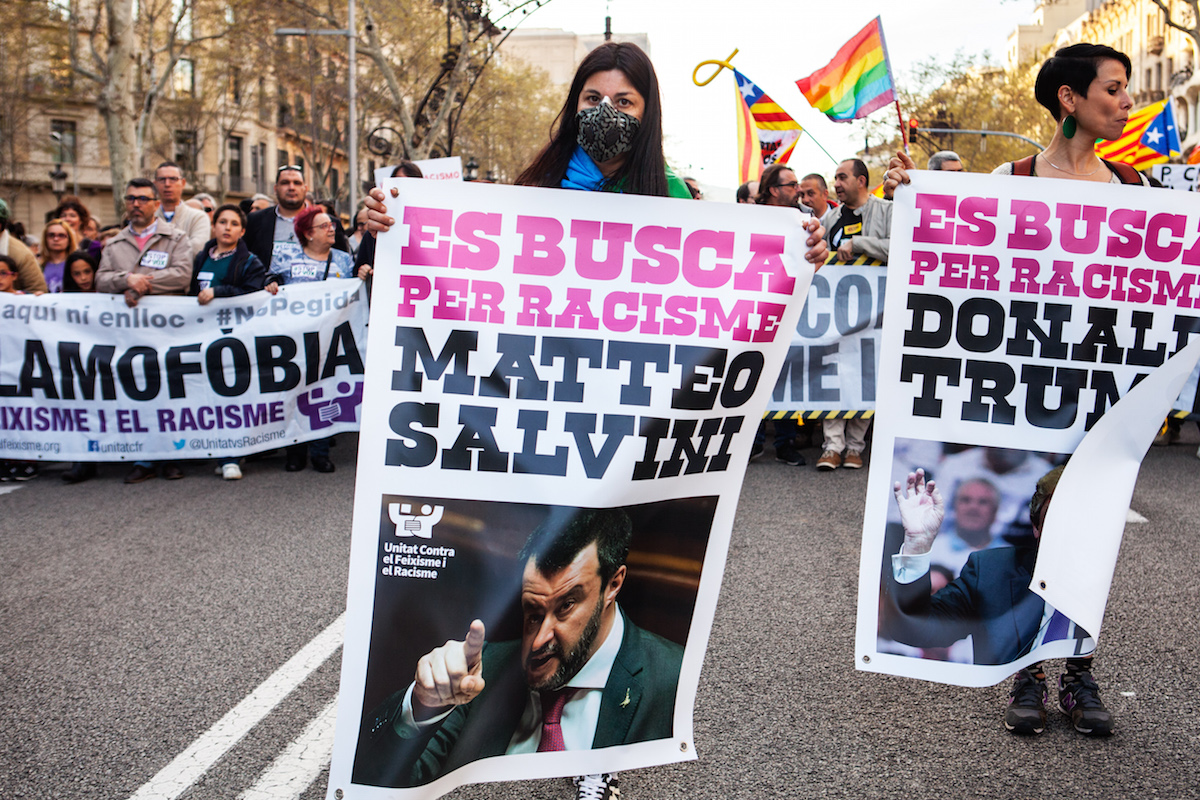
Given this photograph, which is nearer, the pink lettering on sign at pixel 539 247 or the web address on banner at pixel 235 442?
the pink lettering on sign at pixel 539 247

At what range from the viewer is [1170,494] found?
7.01 meters

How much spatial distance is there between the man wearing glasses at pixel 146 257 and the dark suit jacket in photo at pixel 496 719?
5.98m

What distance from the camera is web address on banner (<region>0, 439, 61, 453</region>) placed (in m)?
7.75

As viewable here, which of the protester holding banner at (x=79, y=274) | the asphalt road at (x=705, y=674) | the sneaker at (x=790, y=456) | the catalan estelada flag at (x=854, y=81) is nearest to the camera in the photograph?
the asphalt road at (x=705, y=674)

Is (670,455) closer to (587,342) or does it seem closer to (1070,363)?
(587,342)

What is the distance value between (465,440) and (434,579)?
34 centimetres

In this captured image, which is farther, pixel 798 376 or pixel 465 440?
pixel 798 376

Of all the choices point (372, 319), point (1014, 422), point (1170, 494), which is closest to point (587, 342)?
point (372, 319)

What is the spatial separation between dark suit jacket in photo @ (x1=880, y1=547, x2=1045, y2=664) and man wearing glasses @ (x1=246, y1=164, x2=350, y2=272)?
6374 millimetres

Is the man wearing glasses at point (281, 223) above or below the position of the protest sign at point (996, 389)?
above

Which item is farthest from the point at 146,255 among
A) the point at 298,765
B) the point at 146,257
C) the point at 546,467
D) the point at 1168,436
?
the point at 1168,436

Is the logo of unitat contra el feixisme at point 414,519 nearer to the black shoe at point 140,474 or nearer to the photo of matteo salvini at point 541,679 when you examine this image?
the photo of matteo salvini at point 541,679

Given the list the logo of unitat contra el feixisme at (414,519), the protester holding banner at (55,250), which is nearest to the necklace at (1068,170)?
the logo of unitat contra el feixisme at (414,519)

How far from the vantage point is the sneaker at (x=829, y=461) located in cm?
811
